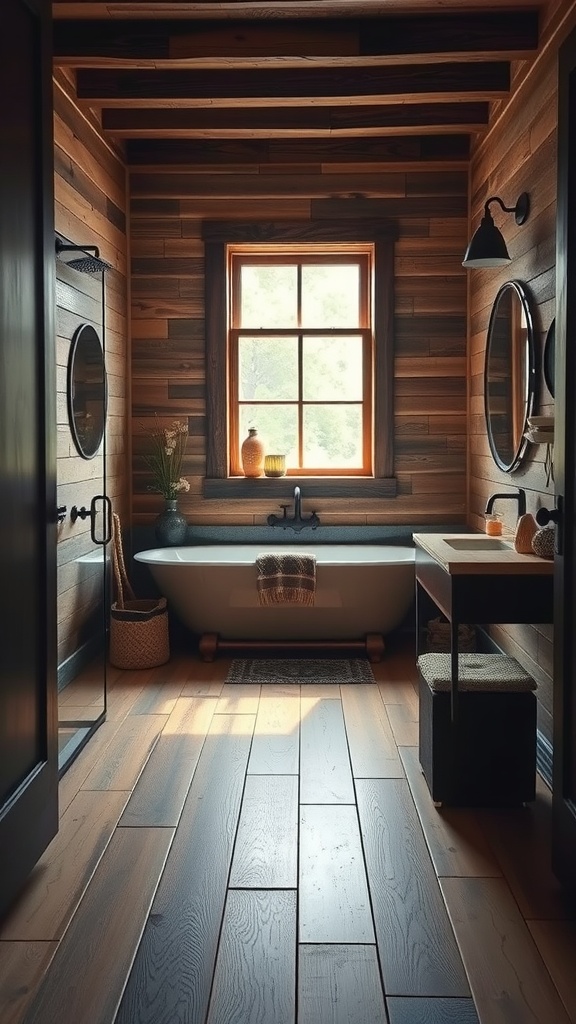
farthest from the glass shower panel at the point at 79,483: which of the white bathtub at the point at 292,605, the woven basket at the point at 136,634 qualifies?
the white bathtub at the point at 292,605

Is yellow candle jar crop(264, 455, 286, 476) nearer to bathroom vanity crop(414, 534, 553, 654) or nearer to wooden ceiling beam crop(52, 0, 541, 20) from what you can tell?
wooden ceiling beam crop(52, 0, 541, 20)

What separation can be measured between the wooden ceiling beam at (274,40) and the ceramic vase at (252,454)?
220 cm

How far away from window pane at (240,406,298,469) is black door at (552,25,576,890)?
11.0 ft

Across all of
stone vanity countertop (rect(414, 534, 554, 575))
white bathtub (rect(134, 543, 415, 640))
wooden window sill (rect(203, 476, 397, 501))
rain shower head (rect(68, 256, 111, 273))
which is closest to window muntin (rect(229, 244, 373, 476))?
wooden window sill (rect(203, 476, 397, 501))

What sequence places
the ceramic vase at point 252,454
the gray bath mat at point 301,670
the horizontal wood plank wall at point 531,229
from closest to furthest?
the horizontal wood plank wall at point 531,229
the gray bath mat at point 301,670
the ceramic vase at point 252,454

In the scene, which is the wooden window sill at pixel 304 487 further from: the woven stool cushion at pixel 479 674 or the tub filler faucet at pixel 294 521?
the woven stool cushion at pixel 479 674

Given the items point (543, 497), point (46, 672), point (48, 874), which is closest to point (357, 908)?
point (48, 874)

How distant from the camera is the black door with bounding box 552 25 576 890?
2.39 m

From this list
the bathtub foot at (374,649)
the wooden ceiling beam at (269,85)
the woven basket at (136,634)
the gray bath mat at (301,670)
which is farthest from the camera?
the bathtub foot at (374,649)

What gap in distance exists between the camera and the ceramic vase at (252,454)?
5633mm

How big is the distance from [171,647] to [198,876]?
2913 mm

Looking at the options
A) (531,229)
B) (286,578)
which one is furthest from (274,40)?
(286,578)

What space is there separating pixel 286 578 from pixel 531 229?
210cm

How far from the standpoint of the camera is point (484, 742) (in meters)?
3.01
